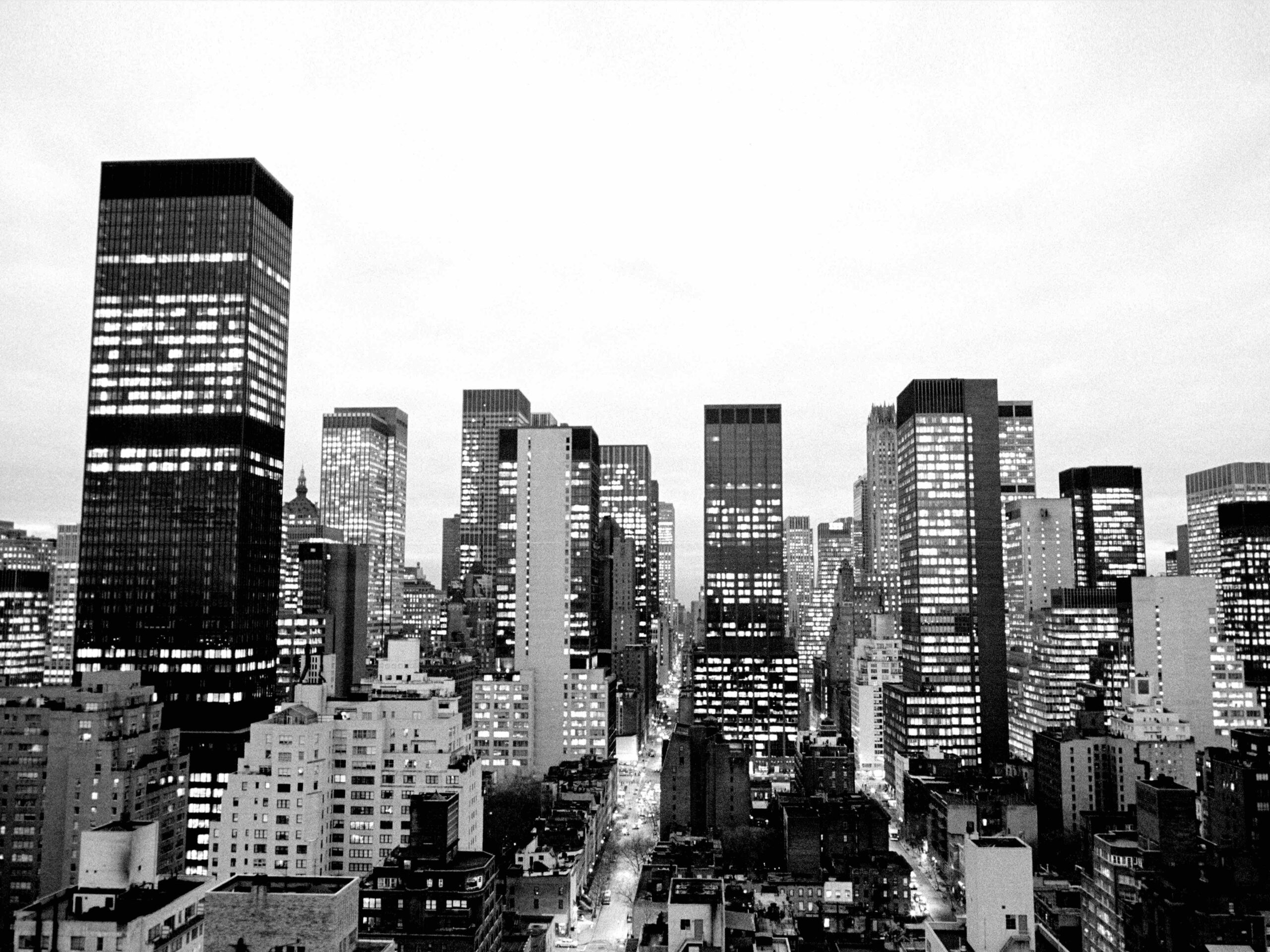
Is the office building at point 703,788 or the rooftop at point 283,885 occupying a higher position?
the rooftop at point 283,885

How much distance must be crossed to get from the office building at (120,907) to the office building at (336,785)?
35.4 meters

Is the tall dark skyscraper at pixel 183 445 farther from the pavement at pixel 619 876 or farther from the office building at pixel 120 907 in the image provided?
the office building at pixel 120 907

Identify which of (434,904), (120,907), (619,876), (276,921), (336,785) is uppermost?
(276,921)

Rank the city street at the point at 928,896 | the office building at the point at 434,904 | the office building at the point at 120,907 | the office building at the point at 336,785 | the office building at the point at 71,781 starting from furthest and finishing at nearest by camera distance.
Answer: the city street at the point at 928,896
the office building at the point at 71,781
the office building at the point at 336,785
the office building at the point at 434,904
the office building at the point at 120,907

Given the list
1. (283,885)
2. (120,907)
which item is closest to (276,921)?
(283,885)

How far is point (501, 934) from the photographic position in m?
104

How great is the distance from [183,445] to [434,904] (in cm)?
11485

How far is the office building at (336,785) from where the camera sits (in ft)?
360

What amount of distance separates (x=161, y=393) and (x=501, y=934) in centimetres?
11919

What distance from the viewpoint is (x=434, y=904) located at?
292 ft

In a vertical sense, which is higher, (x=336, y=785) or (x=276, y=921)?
(x=276, y=921)

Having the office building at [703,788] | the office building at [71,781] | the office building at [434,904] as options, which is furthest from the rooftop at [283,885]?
the office building at [703,788]

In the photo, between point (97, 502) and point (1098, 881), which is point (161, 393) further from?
point (1098, 881)

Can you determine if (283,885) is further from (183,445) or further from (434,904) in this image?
(183,445)
